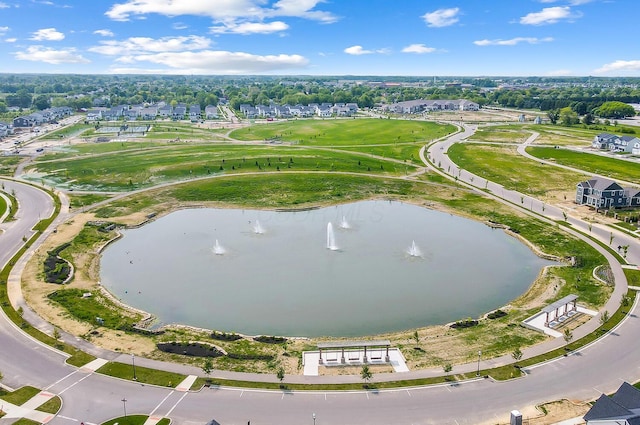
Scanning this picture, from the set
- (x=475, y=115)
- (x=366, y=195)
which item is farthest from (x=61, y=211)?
(x=475, y=115)

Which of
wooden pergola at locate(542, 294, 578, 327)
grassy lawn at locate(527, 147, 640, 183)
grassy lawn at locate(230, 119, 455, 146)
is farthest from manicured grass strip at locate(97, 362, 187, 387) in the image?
grassy lawn at locate(230, 119, 455, 146)

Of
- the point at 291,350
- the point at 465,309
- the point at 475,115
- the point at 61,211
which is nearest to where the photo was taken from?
the point at 291,350

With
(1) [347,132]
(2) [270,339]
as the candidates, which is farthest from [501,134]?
(2) [270,339]

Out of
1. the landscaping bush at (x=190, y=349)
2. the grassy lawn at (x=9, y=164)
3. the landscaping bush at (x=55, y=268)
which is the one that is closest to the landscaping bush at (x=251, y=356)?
the landscaping bush at (x=190, y=349)

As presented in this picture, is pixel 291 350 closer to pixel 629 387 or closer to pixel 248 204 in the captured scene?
pixel 629 387

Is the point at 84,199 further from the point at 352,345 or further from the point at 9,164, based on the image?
the point at 352,345

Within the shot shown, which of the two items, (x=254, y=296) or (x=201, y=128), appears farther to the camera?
(x=201, y=128)
